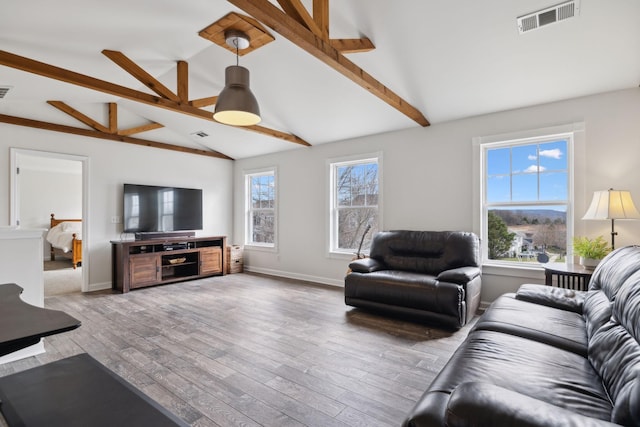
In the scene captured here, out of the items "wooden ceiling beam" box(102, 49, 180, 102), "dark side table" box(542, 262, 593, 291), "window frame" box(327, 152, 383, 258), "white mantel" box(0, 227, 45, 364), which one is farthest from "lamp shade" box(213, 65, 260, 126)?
"dark side table" box(542, 262, 593, 291)

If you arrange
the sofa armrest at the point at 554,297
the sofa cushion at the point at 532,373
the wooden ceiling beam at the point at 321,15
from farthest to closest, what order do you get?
1. the wooden ceiling beam at the point at 321,15
2. the sofa armrest at the point at 554,297
3. the sofa cushion at the point at 532,373

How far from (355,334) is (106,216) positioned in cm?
465

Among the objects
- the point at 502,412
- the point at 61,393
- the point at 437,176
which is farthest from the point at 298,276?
the point at 502,412

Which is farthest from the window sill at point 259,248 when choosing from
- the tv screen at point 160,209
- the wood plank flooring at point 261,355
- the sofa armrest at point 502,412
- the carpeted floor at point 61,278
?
the sofa armrest at point 502,412

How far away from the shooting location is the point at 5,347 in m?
0.99

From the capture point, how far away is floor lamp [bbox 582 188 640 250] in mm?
2914

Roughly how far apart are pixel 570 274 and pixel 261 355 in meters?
2.98

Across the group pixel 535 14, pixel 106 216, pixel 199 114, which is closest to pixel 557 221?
pixel 535 14

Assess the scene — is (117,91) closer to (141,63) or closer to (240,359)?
(141,63)

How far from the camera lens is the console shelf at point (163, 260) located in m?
5.09

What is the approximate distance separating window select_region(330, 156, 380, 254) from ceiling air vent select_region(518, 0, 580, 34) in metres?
2.60

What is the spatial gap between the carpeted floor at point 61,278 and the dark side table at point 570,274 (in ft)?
21.6

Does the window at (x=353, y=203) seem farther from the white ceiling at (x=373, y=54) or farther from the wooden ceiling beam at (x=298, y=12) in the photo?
the wooden ceiling beam at (x=298, y=12)

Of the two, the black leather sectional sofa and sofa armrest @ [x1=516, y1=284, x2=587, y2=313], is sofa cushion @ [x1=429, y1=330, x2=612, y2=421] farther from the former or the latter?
sofa armrest @ [x1=516, y1=284, x2=587, y2=313]
